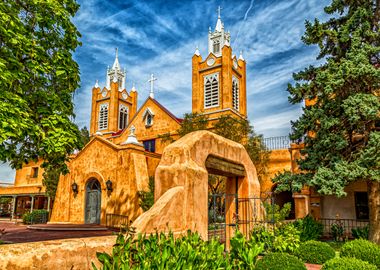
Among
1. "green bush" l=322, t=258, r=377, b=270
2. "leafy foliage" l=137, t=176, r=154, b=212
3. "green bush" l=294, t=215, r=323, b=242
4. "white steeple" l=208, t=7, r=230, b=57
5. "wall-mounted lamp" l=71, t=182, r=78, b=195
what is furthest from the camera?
"white steeple" l=208, t=7, r=230, b=57

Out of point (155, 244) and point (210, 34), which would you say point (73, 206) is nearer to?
point (155, 244)

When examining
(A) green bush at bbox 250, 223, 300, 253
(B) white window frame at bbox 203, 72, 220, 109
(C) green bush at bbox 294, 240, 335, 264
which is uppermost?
(B) white window frame at bbox 203, 72, 220, 109

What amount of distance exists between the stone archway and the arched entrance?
13.0 meters

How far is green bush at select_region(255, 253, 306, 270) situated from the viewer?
6820 millimetres

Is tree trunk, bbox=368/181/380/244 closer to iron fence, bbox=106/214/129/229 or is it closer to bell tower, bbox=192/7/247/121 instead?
iron fence, bbox=106/214/129/229

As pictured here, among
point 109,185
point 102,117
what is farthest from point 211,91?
point 102,117

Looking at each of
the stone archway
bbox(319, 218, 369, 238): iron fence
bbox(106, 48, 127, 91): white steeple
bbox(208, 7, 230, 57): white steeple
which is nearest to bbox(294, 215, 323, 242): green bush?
bbox(319, 218, 369, 238): iron fence

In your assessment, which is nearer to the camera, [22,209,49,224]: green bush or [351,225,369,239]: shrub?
[351,225,369,239]: shrub

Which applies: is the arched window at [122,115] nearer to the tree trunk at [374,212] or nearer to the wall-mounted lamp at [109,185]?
the wall-mounted lamp at [109,185]

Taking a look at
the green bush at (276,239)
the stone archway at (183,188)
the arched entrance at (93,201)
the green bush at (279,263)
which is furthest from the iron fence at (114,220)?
the green bush at (279,263)

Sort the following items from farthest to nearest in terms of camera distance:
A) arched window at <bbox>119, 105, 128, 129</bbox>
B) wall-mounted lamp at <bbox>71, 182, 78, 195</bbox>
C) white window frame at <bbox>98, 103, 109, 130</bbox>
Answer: arched window at <bbox>119, 105, 128, 129</bbox>
white window frame at <bbox>98, 103, 109, 130</bbox>
wall-mounted lamp at <bbox>71, 182, 78, 195</bbox>

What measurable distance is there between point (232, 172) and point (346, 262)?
4044 mm

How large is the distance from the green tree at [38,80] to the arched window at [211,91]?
902 inches

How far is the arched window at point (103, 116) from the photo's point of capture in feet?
143
